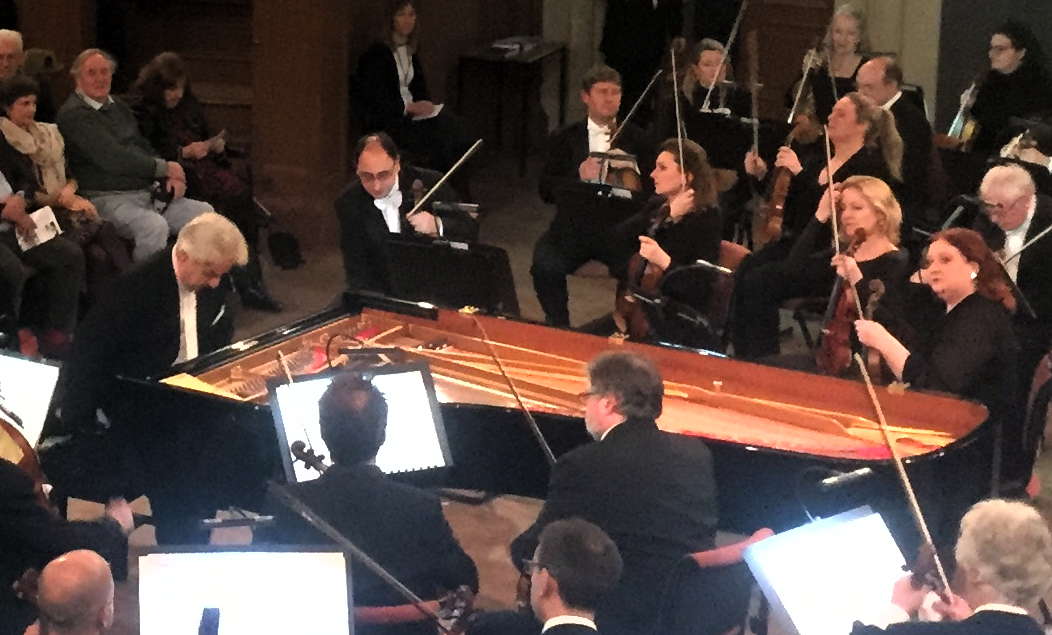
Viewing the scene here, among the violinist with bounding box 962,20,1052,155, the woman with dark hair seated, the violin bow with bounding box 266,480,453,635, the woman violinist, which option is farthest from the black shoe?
the violin bow with bounding box 266,480,453,635

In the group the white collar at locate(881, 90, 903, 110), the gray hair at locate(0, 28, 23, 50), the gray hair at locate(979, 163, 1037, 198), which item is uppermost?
the gray hair at locate(0, 28, 23, 50)

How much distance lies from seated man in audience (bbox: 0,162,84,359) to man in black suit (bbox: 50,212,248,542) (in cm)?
164

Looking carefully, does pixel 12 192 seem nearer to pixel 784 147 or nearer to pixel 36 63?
pixel 36 63

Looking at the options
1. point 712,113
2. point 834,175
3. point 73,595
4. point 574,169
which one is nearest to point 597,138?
point 574,169

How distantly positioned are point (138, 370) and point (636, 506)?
1702 millimetres

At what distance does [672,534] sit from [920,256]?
280cm

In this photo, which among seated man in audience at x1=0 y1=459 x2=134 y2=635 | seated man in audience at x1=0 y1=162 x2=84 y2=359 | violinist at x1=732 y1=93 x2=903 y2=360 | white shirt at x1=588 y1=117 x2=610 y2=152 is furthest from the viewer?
white shirt at x1=588 y1=117 x2=610 y2=152

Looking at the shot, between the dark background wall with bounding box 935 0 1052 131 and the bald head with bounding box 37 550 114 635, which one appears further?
the dark background wall with bounding box 935 0 1052 131

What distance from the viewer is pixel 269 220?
7.45 metres

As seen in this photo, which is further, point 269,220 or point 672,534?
point 269,220

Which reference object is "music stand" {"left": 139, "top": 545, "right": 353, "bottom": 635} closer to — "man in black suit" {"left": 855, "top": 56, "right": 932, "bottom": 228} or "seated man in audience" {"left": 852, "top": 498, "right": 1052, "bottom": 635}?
"seated man in audience" {"left": 852, "top": 498, "right": 1052, "bottom": 635}

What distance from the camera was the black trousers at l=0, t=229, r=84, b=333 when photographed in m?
6.07

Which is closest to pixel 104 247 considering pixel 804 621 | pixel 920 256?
pixel 920 256

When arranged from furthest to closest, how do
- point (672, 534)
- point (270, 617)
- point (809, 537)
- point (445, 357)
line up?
point (445, 357) → point (672, 534) → point (809, 537) → point (270, 617)
